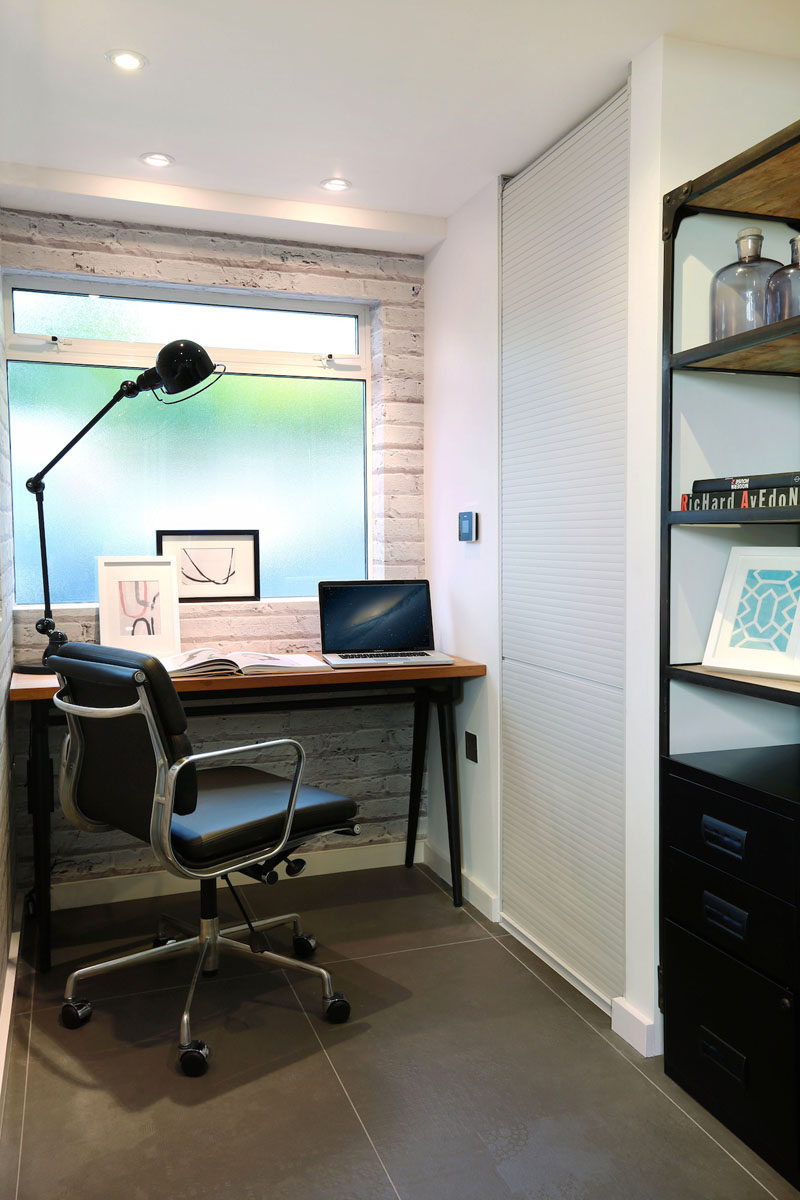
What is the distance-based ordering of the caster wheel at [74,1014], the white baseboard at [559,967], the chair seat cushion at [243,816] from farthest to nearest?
the white baseboard at [559,967], the caster wheel at [74,1014], the chair seat cushion at [243,816]

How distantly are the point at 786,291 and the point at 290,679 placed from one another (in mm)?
1727

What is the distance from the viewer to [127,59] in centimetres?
213

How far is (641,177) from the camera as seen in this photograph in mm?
2119

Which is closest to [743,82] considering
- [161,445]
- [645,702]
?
[645,702]

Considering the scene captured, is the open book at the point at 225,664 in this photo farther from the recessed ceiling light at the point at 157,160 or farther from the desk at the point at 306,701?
the recessed ceiling light at the point at 157,160

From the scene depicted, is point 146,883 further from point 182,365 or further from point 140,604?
point 182,365

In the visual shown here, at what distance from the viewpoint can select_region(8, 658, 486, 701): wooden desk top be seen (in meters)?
2.63

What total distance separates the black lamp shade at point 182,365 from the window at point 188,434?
0.41 m

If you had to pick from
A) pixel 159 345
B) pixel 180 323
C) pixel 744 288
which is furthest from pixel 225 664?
pixel 744 288

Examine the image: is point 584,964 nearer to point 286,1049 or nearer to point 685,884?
point 685,884

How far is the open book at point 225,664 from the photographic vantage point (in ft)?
9.09

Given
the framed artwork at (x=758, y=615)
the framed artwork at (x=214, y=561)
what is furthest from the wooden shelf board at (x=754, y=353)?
the framed artwork at (x=214, y=561)

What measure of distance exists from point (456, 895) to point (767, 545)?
160cm

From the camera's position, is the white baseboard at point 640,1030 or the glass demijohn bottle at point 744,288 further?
the white baseboard at point 640,1030
